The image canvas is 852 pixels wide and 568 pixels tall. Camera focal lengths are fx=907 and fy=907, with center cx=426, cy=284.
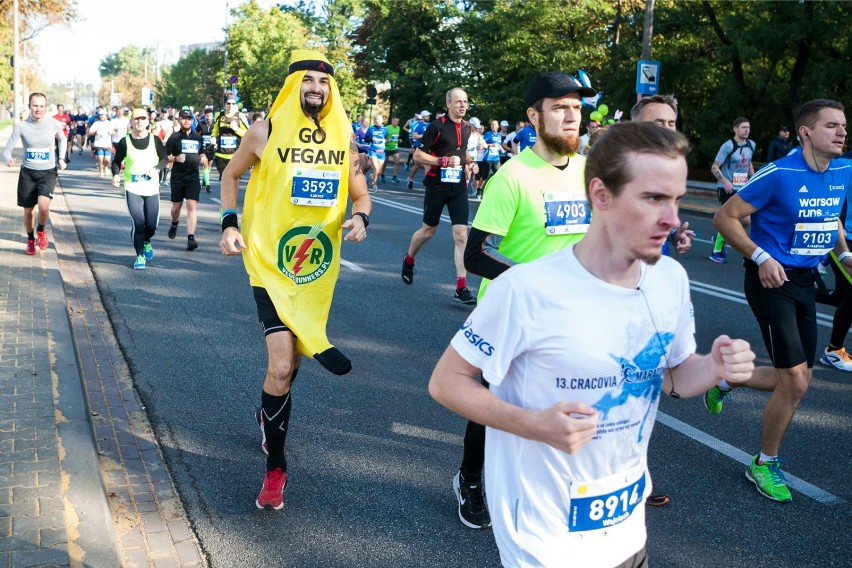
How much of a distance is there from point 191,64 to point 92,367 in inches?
3617

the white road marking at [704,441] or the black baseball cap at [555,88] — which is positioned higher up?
the black baseball cap at [555,88]

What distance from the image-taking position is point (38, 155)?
1154 cm

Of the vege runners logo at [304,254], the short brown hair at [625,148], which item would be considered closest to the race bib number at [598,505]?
the short brown hair at [625,148]

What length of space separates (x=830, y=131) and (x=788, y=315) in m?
0.95

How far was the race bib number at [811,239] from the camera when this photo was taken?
480 cm

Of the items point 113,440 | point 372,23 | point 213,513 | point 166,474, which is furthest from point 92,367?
point 372,23

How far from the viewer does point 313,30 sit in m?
64.1

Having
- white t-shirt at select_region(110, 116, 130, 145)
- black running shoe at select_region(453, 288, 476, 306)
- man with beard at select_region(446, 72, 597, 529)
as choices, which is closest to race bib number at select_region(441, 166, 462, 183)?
black running shoe at select_region(453, 288, 476, 306)

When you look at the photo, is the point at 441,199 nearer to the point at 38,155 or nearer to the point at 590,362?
the point at 38,155

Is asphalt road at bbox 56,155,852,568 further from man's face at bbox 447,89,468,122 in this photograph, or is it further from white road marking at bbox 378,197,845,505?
man's face at bbox 447,89,468,122

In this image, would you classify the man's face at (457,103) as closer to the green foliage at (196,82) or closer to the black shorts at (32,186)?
the black shorts at (32,186)

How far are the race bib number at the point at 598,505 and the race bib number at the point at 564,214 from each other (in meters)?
1.82

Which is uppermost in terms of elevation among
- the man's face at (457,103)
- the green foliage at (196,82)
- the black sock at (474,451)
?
the green foliage at (196,82)

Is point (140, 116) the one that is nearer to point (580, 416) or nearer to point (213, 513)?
point (213, 513)
